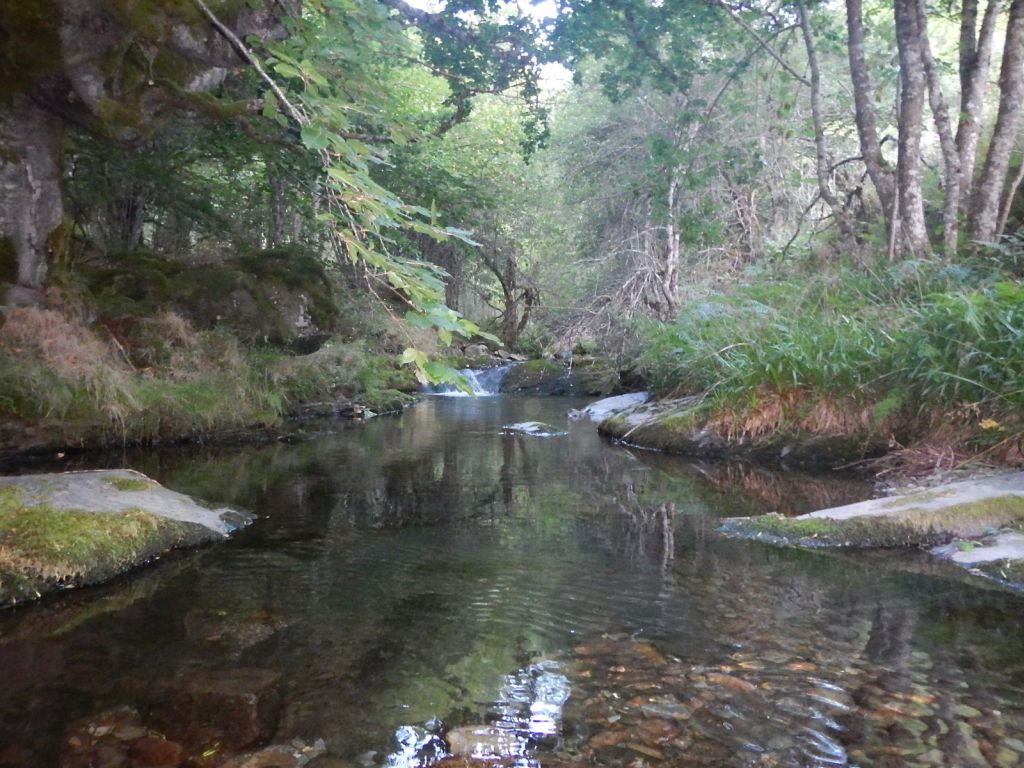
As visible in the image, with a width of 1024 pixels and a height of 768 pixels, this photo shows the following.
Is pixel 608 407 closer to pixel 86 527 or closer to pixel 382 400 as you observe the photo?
pixel 382 400

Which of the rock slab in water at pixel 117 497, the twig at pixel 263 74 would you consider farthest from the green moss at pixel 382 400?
the twig at pixel 263 74

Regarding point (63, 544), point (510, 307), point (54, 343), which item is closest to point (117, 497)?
point (63, 544)

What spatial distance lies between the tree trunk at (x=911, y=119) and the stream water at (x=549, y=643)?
4.18m

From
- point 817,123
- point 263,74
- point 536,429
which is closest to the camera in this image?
point 263,74

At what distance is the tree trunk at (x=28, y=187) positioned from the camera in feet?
22.6

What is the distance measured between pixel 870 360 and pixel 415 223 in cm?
604

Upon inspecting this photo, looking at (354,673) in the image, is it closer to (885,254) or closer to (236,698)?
(236,698)

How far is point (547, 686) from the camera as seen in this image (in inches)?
108

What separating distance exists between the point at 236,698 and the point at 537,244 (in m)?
21.1

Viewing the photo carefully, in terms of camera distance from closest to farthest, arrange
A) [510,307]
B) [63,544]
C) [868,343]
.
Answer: [63,544]
[868,343]
[510,307]

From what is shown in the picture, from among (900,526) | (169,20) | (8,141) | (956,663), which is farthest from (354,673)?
(8,141)

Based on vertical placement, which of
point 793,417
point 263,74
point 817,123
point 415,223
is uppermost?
point 817,123

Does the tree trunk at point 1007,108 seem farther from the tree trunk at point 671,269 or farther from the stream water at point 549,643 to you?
the tree trunk at point 671,269

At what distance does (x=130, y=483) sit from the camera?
4.76 metres
